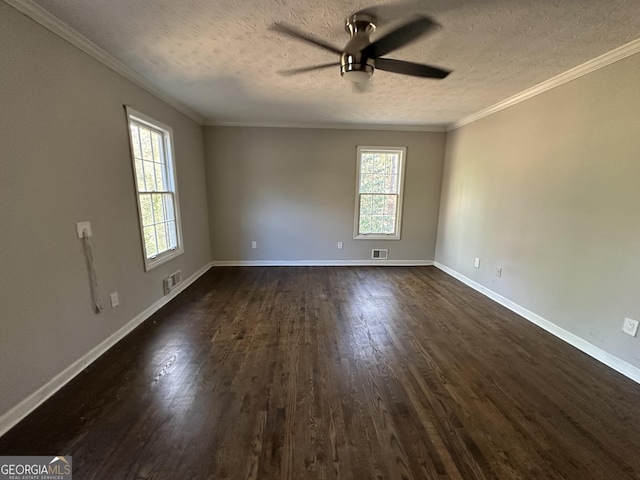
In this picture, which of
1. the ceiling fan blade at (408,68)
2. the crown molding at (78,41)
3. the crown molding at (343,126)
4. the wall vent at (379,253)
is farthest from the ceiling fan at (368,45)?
the wall vent at (379,253)

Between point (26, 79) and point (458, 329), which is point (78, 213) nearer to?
point (26, 79)

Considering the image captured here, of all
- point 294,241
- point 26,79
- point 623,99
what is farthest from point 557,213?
point 26,79

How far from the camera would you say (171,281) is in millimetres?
3428

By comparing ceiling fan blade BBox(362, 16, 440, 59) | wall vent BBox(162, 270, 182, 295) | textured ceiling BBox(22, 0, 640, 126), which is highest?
textured ceiling BBox(22, 0, 640, 126)

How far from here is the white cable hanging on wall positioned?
206 centimetres

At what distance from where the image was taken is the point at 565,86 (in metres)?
2.55

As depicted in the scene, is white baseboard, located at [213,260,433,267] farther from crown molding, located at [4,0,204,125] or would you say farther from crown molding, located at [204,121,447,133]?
crown molding, located at [4,0,204,125]

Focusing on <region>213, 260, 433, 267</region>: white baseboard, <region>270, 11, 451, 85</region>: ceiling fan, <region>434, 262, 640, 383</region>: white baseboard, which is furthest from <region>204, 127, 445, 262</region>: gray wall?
<region>270, 11, 451, 85</region>: ceiling fan

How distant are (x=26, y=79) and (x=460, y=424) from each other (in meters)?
3.34

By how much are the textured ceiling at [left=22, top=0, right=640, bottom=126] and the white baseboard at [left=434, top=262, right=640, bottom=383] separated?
94.1 inches

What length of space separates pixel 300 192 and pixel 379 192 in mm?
1434

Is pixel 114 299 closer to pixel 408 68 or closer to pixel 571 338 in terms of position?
pixel 408 68

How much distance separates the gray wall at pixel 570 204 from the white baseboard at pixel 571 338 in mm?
50

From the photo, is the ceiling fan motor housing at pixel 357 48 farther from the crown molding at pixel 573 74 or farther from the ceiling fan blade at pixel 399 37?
the crown molding at pixel 573 74
